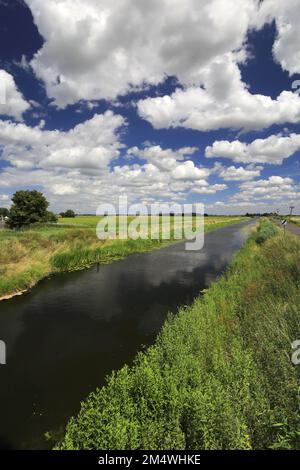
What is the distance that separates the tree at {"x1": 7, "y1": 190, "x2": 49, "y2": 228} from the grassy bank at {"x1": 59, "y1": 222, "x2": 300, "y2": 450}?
50124 millimetres

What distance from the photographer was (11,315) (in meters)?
14.3

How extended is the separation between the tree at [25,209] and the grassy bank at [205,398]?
50.1 metres

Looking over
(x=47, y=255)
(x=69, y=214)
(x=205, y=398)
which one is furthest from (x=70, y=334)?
(x=69, y=214)

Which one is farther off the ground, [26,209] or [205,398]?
[26,209]

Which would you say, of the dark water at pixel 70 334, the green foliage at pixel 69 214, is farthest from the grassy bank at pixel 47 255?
the green foliage at pixel 69 214

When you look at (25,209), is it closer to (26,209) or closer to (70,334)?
(26,209)

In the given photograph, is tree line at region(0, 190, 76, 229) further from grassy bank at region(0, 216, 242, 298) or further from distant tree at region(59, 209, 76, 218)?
distant tree at region(59, 209, 76, 218)

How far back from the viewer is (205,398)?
510 cm

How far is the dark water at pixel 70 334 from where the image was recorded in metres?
7.35

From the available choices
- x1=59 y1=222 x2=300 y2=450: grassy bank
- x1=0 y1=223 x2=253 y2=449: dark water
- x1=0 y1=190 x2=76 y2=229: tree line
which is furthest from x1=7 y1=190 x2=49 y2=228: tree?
x1=59 y1=222 x2=300 y2=450: grassy bank

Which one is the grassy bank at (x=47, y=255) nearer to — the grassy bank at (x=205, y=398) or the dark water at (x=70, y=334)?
the dark water at (x=70, y=334)

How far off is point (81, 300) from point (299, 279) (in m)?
12.3

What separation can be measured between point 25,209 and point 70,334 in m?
46.3
